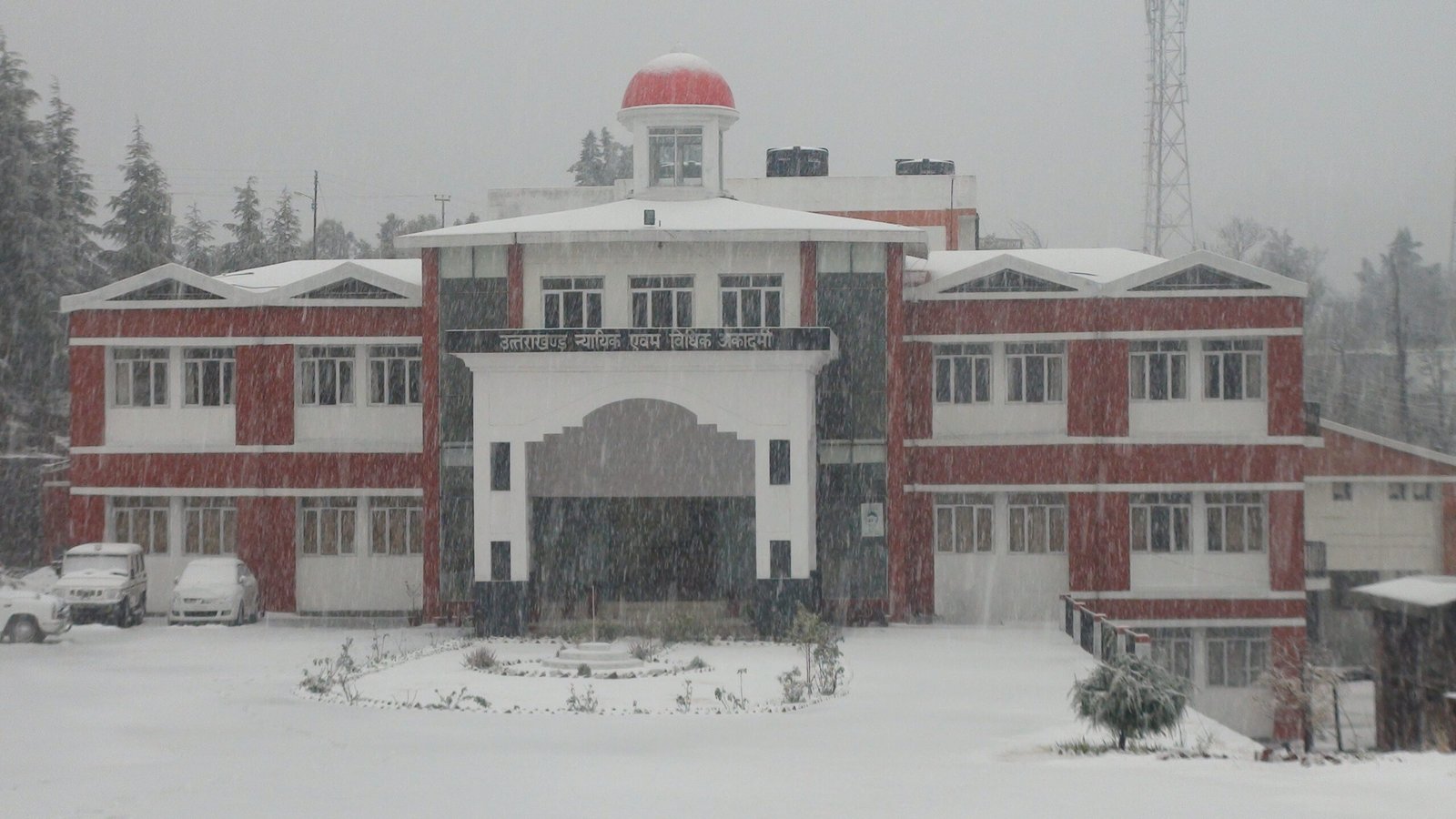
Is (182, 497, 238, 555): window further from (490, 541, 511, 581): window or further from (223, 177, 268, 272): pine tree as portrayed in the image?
(223, 177, 268, 272): pine tree

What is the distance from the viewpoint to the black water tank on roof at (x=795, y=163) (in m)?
51.1

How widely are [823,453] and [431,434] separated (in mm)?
7824

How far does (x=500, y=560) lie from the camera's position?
30141 mm

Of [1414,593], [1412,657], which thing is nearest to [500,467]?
[1414,593]

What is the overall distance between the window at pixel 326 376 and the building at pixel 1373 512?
24661mm

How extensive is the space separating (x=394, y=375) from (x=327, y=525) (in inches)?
134

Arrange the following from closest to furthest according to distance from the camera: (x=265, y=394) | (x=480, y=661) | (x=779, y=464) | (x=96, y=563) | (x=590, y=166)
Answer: (x=480, y=661), (x=779, y=464), (x=96, y=563), (x=265, y=394), (x=590, y=166)

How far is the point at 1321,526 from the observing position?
139 feet

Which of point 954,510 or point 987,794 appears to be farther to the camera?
point 954,510

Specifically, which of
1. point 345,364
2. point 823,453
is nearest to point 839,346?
point 823,453

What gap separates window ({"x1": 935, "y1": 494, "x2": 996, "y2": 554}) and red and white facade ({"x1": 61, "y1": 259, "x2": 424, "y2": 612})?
420 inches

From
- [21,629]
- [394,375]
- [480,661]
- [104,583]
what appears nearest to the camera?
[480,661]

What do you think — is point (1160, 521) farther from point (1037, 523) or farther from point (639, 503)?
point (639, 503)

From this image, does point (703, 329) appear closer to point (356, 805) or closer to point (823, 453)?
point (823, 453)
